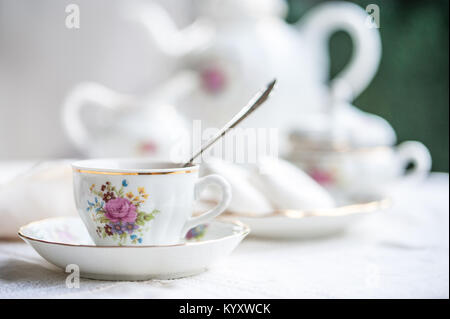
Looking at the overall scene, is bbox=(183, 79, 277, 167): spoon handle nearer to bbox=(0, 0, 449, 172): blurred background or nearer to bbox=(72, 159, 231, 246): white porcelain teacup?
bbox=(72, 159, 231, 246): white porcelain teacup

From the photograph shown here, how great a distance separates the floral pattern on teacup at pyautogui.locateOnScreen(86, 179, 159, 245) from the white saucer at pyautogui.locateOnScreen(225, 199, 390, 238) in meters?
0.18

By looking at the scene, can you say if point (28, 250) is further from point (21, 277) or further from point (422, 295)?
point (422, 295)

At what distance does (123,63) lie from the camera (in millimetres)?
1934

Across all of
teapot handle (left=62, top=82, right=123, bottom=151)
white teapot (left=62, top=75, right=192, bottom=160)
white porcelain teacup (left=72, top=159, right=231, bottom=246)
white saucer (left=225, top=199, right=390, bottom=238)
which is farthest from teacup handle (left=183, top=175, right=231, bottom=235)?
teapot handle (left=62, top=82, right=123, bottom=151)

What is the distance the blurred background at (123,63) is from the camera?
1649 millimetres

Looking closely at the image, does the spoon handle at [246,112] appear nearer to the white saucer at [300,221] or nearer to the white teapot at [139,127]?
the white saucer at [300,221]

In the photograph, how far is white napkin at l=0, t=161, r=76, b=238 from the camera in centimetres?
64

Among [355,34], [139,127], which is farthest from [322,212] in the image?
[355,34]

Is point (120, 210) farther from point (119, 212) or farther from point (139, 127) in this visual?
point (139, 127)

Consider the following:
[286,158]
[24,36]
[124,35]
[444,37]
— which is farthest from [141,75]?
[286,158]

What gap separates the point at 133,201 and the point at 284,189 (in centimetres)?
23

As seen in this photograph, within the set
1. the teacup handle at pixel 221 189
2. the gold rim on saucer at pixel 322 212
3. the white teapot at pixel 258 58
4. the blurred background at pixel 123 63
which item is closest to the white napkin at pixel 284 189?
the gold rim on saucer at pixel 322 212

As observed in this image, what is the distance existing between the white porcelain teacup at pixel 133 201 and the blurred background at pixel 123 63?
609 millimetres

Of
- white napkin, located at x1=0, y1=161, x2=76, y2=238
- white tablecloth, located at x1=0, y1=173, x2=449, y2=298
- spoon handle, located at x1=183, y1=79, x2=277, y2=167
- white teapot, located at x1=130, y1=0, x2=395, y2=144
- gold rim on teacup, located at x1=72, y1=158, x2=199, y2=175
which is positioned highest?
white teapot, located at x1=130, y1=0, x2=395, y2=144
